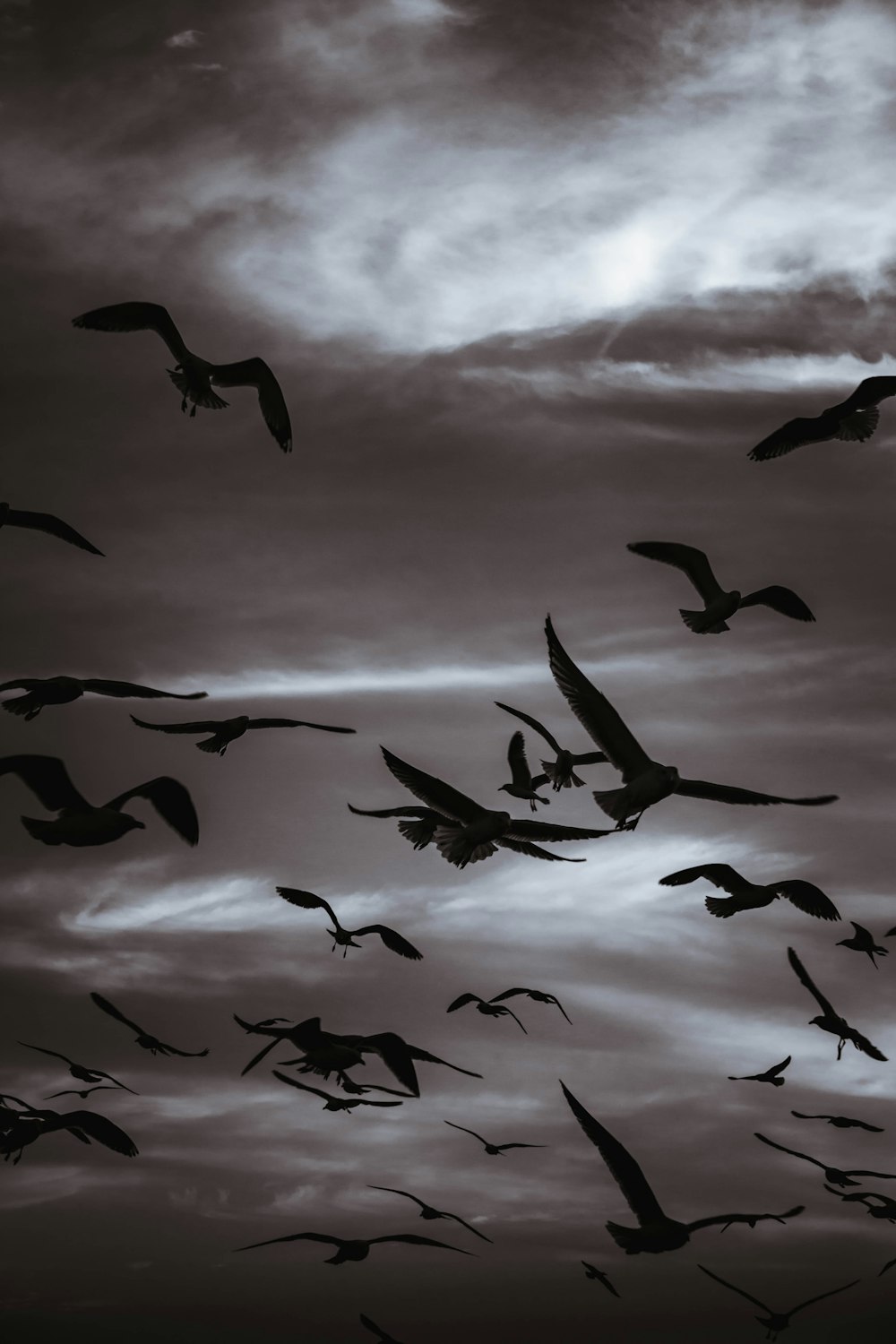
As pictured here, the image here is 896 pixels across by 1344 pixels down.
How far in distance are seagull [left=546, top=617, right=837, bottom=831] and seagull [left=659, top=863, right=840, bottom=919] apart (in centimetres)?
552

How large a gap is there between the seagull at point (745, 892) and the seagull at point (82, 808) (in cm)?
901

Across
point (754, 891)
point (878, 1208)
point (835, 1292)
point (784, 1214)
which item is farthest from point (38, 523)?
point (878, 1208)

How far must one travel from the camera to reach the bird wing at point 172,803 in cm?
2159

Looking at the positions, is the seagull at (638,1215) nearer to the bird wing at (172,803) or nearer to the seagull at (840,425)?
the bird wing at (172,803)

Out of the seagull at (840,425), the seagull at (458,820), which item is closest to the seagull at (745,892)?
the seagull at (458,820)

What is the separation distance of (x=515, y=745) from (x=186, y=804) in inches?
568

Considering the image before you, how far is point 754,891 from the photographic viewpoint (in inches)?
1099

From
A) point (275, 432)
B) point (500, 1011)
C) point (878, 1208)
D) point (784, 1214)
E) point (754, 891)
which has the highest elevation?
point (275, 432)

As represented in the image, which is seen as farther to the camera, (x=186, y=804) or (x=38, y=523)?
(x=38, y=523)

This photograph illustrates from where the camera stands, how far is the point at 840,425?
2775cm

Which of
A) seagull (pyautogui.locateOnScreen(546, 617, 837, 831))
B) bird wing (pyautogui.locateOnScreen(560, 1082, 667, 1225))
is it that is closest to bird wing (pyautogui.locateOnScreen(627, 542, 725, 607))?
seagull (pyautogui.locateOnScreen(546, 617, 837, 831))

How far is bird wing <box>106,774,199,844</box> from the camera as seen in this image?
2159cm

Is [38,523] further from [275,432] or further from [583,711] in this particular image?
[583,711]

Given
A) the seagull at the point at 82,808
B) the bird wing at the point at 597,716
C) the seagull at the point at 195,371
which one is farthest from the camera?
the seagull at the point at 195,371
